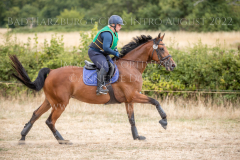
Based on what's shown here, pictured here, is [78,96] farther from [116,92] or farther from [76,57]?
[76,57]

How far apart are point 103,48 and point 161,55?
138cm

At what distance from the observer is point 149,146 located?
5.96m

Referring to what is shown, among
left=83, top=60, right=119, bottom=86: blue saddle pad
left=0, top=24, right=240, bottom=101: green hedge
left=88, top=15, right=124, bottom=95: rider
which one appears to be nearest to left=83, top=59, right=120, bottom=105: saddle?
left=83, top=60, right=119, bottom=86: blue saddle pad

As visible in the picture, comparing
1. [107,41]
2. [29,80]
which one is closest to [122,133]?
[107,41]

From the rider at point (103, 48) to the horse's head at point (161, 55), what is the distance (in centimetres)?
92

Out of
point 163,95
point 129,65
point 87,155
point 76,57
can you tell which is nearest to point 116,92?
point 129,65

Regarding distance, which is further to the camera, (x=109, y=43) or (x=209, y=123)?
(x=209, y=123)

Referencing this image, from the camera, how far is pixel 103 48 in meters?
5.98

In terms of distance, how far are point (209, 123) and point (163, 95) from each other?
2.66 m

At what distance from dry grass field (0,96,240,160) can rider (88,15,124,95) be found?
1.43 meters

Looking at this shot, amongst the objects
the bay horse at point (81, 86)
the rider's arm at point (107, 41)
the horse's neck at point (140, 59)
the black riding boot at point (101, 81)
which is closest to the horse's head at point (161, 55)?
the bay horse at point (81, 86)

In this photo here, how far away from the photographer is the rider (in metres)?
5.96

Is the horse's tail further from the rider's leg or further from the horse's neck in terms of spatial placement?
the horse's neck

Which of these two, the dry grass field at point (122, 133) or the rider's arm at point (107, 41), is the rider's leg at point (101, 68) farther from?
the dry grass field at point (122, 133)
